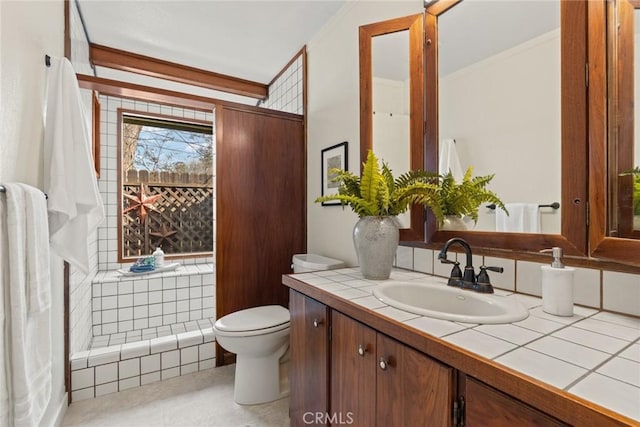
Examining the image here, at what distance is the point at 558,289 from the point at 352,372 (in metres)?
0.65

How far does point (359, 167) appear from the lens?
69.7 inches

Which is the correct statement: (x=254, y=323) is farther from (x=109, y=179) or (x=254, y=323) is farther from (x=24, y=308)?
(x=109, y=179)

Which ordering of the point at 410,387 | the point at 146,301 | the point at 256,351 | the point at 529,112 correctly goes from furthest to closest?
1. the point at 146,301
2. the point at 256,351
3. the point at 529,112
4. the point at 410,387

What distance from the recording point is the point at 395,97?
1.54m

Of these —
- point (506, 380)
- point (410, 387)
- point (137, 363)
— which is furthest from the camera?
point (137, 363)

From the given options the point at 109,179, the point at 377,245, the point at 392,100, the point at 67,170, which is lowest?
the point at 377,245

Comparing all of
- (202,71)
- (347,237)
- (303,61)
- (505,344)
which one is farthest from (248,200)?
(505,344)

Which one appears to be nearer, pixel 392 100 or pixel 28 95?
pixel 28 95

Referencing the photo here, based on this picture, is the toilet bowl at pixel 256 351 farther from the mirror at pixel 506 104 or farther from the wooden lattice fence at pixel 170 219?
the wooden lattice fence at pixel 170 219

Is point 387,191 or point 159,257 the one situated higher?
point 387,191

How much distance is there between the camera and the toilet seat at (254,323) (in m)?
1.63

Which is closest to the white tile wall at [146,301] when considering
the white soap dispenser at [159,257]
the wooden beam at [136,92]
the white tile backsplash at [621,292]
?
the white soap dispenser at [159,257]

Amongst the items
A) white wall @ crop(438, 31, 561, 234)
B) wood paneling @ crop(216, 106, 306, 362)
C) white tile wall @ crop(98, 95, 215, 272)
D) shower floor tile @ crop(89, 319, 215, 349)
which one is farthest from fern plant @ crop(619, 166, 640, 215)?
white tile wall @ crop(98, 95, 215, 272)

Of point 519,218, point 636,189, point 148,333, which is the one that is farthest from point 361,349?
point 148,333
